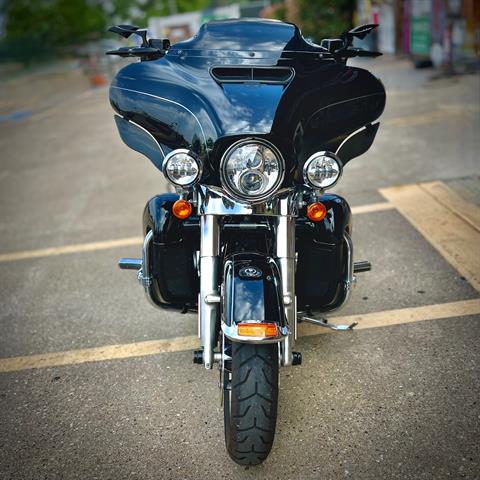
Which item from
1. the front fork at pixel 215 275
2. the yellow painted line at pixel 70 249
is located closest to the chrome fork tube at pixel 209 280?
the front fork at pixel 215 275

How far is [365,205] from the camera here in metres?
5.59

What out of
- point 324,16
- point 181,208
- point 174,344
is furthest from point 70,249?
point 324,16

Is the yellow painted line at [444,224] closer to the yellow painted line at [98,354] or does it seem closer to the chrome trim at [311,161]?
the chrome trim at [311,161]

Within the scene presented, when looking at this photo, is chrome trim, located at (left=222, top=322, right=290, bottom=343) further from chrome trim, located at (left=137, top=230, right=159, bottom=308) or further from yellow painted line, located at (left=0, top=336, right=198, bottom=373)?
yellow painted line, located at (left=0, top=336, right=198, bottom=373)

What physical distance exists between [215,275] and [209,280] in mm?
38

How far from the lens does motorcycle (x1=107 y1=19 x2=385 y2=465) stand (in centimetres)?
226

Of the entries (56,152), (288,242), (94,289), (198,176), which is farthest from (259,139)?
(56,152)

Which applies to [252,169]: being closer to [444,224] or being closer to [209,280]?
[209,280]

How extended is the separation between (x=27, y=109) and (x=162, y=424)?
51.6 ft

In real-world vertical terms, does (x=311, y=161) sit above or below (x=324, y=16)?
below

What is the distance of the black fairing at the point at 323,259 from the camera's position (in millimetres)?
2814

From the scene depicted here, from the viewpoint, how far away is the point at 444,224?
15.9ft

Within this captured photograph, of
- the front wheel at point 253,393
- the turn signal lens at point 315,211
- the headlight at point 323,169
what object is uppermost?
the headlight at point 323,169

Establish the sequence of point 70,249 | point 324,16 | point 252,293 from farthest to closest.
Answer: point 324,16 < point 70,249 < point 252,293
